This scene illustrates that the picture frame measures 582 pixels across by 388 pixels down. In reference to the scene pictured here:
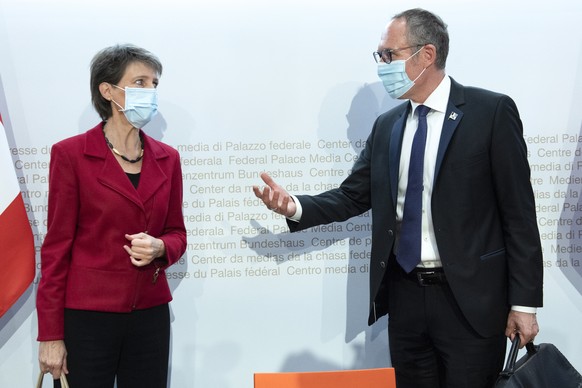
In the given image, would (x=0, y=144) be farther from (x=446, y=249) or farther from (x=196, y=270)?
(x=446, y=249)

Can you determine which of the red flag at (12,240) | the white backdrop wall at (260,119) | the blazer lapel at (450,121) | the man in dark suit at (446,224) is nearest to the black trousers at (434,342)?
the man in dark suit at (446,224)

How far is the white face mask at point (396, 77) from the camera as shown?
2.30m

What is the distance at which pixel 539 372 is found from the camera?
1898 mm

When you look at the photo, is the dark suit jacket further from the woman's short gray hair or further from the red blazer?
the woman's short gray hair

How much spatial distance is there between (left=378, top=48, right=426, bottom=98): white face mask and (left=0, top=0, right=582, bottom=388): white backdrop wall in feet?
1.93

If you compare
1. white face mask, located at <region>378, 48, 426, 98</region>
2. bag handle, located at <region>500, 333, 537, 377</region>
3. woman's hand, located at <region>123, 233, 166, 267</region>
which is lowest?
bag handle, located at <region>500, 333, 537, 377</region>

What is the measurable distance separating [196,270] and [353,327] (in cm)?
78

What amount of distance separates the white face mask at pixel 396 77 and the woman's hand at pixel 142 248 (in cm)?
100

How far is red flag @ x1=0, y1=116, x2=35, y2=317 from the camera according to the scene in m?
2.65

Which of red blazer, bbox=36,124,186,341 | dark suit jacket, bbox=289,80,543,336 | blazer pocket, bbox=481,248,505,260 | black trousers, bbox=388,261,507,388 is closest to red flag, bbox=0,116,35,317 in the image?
red blazer, bbox=36,124,186,341

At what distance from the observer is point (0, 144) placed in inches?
105

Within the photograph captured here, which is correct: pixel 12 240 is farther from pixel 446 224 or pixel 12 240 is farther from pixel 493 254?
pixel 493 254

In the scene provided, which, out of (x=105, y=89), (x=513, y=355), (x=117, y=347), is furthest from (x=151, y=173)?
(x=513, y=355)

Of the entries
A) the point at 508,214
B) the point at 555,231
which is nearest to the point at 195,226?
the point at 508,214
